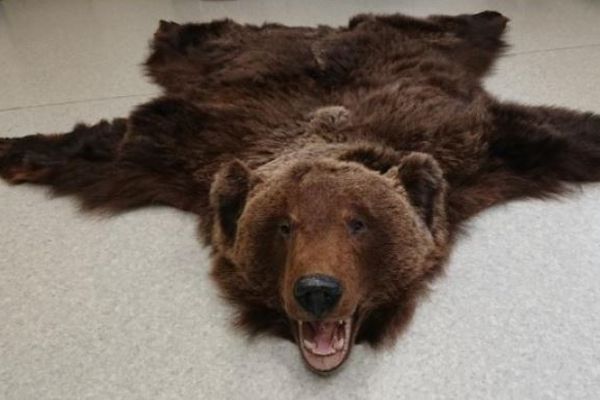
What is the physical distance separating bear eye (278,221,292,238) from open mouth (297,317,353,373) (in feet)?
0.69

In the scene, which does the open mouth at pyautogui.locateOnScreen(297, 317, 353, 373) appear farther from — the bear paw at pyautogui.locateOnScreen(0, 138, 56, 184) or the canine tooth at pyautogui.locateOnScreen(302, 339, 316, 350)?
the bear paw at pyautogui.locateOnScreen(0, 138, 56, 184)

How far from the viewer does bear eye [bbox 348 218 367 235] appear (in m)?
1.51

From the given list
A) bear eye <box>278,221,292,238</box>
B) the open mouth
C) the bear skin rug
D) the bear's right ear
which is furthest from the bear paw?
the open mouth

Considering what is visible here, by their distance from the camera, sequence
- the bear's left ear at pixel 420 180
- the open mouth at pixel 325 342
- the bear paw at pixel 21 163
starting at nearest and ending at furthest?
the open mouth at pixel 325 342
the bear's left ear at pixel 420 180
the bear paw at pixel 21 163

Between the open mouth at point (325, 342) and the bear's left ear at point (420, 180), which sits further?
the bear's left ear at point (420, 180)

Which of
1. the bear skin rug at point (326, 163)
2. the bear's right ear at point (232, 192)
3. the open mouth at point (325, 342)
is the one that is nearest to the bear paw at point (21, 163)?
the bear skin rug at point (326, 163)

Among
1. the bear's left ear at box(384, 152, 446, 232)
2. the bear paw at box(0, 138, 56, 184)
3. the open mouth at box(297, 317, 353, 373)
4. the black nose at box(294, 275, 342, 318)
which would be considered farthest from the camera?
the bear paw at box(0, 138, 56, 184)

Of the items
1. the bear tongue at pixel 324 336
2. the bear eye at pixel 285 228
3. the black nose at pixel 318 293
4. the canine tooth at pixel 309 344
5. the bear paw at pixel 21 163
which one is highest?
the bear eye at pixel 285 228

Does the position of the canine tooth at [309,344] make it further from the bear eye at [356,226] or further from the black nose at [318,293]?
the bear eye at [356,226]

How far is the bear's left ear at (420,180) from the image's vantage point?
167cm

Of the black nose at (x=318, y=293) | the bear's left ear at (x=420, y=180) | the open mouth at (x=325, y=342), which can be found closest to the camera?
the black nose at (x=318, y=293)

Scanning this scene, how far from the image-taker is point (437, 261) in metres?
1.72

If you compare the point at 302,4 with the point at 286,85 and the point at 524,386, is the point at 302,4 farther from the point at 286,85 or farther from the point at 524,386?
the point at 524,386

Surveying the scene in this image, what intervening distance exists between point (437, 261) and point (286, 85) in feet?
2.94
